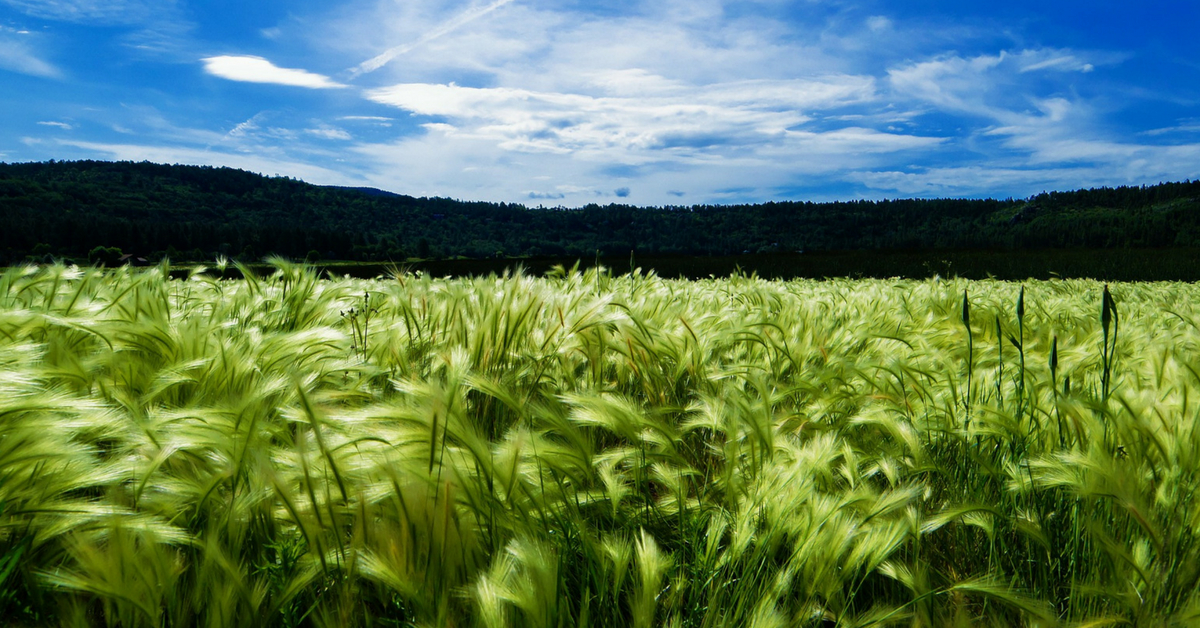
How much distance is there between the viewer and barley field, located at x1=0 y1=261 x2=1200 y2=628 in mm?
898

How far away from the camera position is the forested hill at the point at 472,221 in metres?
86.7

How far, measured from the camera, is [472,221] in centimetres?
13000

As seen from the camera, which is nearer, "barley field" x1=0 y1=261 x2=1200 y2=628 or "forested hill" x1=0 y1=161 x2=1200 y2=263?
"barley field" x1=0 y1=261 x2=1200 y2=628

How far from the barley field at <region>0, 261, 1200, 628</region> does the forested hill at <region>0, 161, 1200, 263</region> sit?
3371 inches

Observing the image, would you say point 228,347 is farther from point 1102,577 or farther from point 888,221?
point 888,221

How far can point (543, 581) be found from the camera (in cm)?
85

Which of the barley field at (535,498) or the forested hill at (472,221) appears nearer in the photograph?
the barley field at (535,498)

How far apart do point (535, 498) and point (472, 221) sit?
439ft

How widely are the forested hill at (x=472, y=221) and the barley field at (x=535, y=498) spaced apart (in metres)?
85.6

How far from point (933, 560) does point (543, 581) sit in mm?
961

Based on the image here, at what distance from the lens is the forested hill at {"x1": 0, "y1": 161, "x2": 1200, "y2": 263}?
86688mm

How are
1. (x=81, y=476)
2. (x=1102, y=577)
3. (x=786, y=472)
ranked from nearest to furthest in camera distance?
(x=81, y=476), (x=1102, y=577), (x=786, y=472)

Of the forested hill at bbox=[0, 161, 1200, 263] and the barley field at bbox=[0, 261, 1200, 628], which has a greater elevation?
the forested hill at bbox=[0, 161, 1200, 263]

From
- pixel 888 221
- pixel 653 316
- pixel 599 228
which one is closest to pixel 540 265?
pixel 653 316
